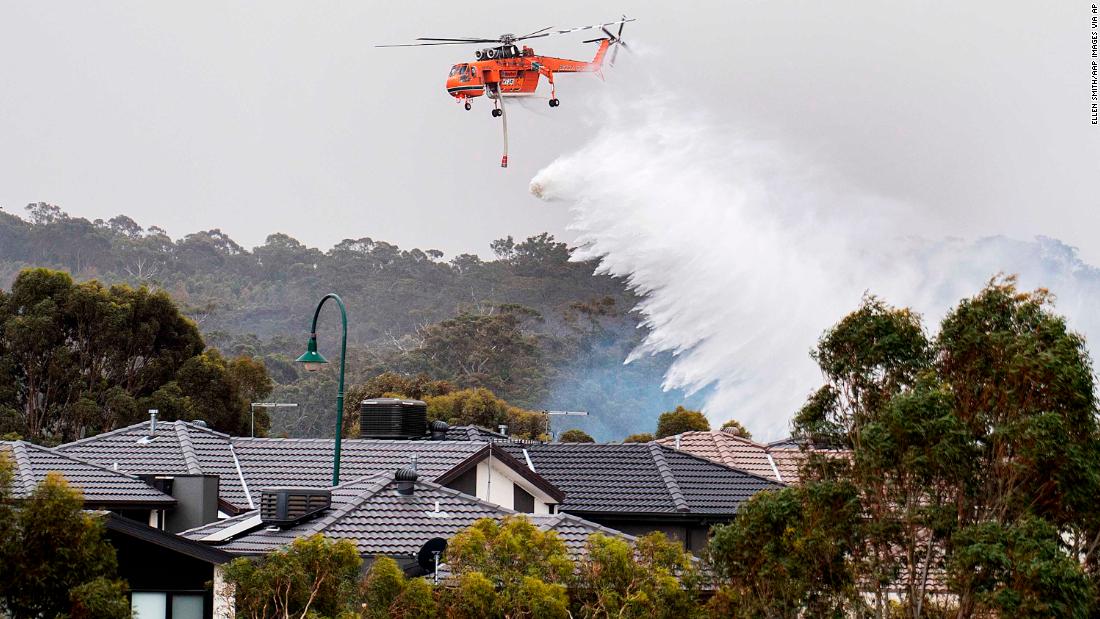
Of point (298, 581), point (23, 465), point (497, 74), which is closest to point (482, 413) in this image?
point (497, 74)

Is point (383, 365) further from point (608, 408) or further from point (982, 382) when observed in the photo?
point (982, 382)

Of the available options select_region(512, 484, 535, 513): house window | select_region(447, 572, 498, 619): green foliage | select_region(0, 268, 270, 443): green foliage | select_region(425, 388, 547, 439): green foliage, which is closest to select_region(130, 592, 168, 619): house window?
select_region(447, 572, 498, 619): green foliage

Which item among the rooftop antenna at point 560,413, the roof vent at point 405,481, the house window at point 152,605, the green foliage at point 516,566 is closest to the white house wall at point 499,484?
the roof vent at point 405,481

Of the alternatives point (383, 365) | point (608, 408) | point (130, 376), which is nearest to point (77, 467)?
point (130, 376)

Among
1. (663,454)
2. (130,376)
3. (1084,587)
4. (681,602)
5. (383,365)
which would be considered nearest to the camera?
(1084,587)

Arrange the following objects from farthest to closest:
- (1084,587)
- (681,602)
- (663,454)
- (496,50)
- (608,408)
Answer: (608,408)
(496,50)
(663,454)
(681,602)
(1084,587)

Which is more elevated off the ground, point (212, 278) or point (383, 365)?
point (212, 278)

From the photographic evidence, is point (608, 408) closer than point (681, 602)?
No
